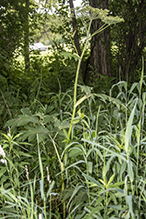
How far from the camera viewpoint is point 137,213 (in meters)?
0.97

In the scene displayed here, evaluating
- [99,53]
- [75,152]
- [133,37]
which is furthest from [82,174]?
[99,53]

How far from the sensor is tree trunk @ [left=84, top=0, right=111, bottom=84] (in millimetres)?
3949

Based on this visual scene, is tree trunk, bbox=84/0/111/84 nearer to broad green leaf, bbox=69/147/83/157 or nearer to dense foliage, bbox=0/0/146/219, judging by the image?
dense foliage, bbox=0/0/146/219

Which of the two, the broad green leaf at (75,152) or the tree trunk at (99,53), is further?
the tree trunk at (99,53)

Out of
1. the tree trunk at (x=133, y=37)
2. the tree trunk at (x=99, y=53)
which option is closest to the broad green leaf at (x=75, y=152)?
the tree trunk at (x=133, y=37)

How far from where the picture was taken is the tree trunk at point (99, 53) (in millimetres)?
3949

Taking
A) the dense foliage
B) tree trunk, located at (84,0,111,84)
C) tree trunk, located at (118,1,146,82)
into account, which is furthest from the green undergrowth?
tree trunk, located at (84,0,111,84)

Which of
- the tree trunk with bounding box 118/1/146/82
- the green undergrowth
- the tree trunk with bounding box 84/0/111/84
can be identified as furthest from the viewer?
the tree trunk with bounding box 84/0/111/84

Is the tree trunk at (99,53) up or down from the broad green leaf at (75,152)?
up

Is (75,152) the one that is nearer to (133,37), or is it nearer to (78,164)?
(78,164)

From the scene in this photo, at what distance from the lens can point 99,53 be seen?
4.10m

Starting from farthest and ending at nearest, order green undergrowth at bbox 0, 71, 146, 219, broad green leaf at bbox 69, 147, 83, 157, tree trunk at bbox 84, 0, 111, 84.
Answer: tree trunk at bbox 84, 0, 111, 84 < broad green leaf at bbox 69, 147, 83, 157 < green undergrowth at bbox 0, 71, 146, 219

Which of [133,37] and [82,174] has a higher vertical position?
[133,37]

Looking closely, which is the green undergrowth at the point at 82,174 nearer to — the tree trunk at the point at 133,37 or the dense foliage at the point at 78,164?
the dense foliage at the point at 78,164
